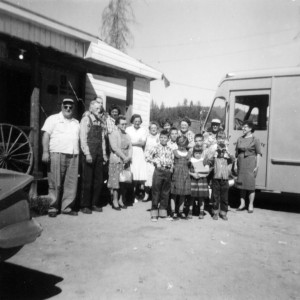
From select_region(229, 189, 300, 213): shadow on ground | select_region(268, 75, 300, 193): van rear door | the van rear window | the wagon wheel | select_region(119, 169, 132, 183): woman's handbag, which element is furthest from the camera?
select_region(229, 189, 300, 213): shadow on ground

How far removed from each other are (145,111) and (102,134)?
6535mm

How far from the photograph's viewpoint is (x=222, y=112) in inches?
332

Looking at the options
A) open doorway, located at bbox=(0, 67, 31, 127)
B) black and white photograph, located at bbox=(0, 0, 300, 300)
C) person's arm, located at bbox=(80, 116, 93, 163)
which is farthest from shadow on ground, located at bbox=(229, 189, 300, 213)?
open doorway, located at bbox=(0, 67, 31, 127)

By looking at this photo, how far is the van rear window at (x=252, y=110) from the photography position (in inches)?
303

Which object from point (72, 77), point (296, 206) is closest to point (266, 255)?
point (296, 206)

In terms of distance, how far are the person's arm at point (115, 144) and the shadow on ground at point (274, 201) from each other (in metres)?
2.86

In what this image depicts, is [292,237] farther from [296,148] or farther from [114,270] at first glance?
[114,270]

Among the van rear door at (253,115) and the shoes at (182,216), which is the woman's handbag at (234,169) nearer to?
the van rear door at (253,115)

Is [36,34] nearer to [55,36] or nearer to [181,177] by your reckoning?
[55,36]

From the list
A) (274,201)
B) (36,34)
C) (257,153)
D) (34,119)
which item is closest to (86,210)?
(34,119)

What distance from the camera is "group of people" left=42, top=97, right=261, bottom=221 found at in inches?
239

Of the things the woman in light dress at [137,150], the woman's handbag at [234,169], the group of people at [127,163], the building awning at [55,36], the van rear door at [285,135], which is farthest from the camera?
the woman's handbag at [234,169]

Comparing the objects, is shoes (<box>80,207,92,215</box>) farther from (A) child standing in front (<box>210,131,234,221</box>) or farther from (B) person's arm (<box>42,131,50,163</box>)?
(A) child standing in front (<box>210,131,234,221</box>)

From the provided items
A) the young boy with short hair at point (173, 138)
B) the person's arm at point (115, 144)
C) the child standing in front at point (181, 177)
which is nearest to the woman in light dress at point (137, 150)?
the person's arm at point (115, 144)
